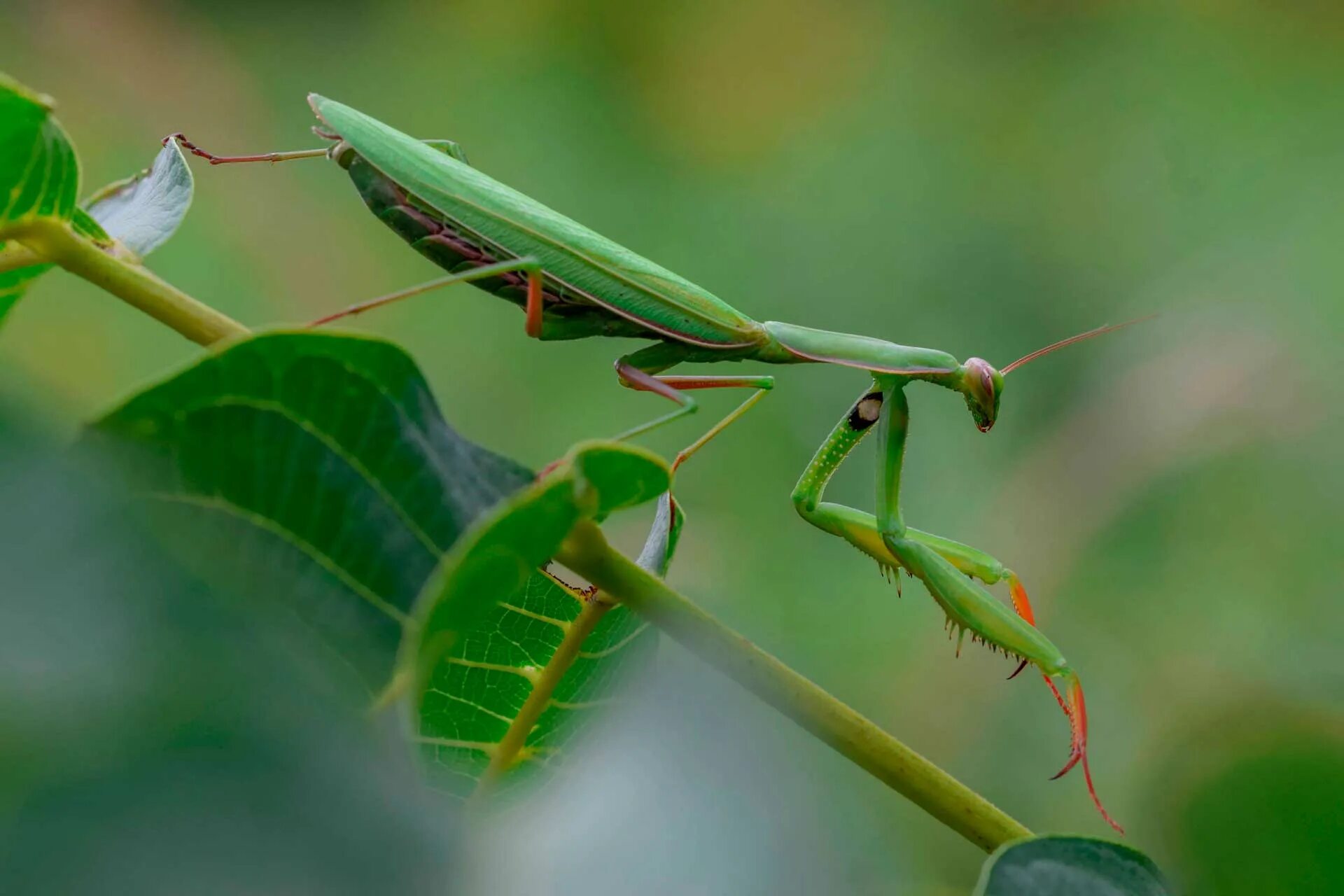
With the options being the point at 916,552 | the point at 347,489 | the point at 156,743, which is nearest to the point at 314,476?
the point at 347,489

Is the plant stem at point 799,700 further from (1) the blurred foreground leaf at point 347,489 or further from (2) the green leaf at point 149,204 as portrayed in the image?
(2) the green leaf at point 149,204

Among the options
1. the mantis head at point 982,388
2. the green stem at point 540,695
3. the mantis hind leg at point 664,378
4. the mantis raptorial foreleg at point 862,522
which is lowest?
the green stem at point 540,695

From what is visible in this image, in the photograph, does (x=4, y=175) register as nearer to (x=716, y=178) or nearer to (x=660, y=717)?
(x=660, y=717)

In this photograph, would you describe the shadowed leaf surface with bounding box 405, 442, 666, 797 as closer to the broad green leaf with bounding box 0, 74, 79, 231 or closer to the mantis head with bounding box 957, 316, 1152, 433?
the broad green leaf with bounding box 0, 74, 79, 231

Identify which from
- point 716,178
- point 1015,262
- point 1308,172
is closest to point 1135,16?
point 1308,172

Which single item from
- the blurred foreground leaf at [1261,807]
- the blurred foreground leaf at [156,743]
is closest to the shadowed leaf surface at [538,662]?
the blurred foreground leaf at [156,743]

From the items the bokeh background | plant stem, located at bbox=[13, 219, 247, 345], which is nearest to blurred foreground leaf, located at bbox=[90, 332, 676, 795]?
plant stem, located at bbox=[13, 219, 247, 345]
